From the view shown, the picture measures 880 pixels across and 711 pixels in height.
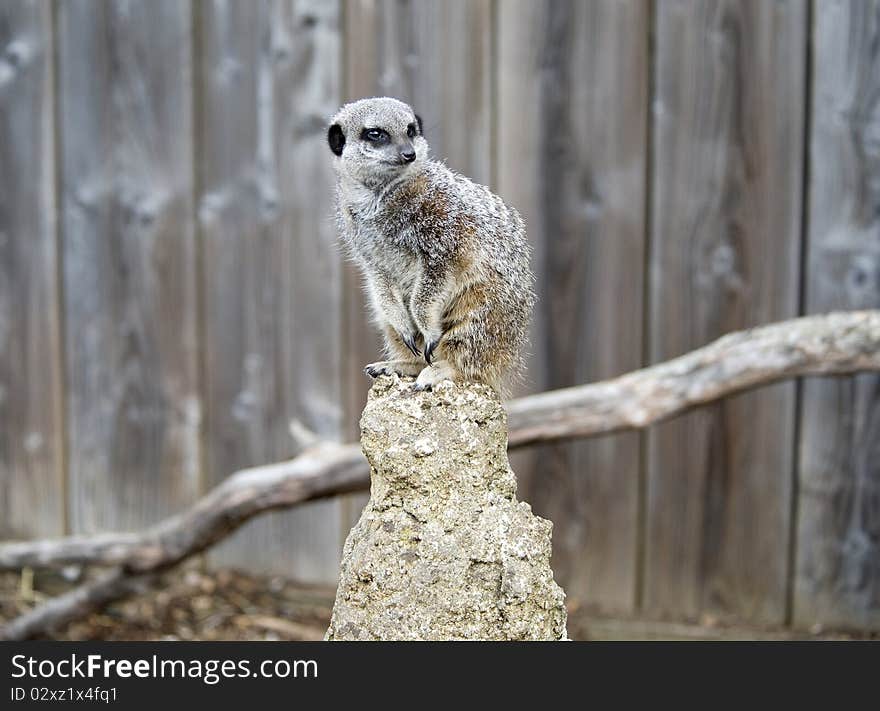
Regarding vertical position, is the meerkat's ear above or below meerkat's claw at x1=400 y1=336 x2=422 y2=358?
above

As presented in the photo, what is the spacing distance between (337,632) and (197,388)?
6.50 ft

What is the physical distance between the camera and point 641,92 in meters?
3.48

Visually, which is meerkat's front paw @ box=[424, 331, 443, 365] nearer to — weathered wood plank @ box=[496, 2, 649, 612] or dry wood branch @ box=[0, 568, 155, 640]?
weathered wood plank @ box=[496, 2, 649, 612]

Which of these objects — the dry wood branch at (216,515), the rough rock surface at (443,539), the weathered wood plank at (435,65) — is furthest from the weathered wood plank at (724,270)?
the rough rock surface at (443,539)

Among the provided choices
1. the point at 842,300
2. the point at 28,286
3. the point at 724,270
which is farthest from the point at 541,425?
the point at 28,286

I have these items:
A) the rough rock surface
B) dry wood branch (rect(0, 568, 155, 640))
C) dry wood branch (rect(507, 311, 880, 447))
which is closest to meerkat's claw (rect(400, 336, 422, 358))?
the rough rock surface

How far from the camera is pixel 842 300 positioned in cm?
341

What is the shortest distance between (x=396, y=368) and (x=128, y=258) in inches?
70.6

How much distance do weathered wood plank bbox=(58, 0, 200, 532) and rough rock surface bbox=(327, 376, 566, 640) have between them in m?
1.90

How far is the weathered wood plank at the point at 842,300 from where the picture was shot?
11.0 ft

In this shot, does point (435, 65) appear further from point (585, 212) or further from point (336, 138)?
point (336, 138)

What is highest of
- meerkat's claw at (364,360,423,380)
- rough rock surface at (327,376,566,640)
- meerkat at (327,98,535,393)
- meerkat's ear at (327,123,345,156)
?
meerkat's ear at (327,123,345,156)

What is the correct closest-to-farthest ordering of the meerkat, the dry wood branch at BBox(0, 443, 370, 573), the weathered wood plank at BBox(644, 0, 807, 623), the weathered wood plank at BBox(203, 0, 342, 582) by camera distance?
the meerkat, the dry wood branch at BBox(0, 443, 370, 573), the weathered wood plank at BBox(644, 0, 807, 623), the weathered wood plank at BBox(203, 0, 342, 582)

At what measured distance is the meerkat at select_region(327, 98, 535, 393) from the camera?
2.32 meters
